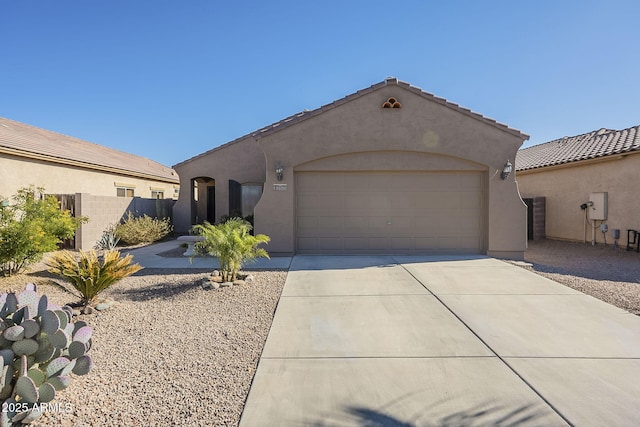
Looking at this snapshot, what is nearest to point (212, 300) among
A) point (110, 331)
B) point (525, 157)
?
point (110, 331)

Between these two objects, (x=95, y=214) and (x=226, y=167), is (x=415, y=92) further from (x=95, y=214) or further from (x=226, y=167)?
(x=95, y=214)

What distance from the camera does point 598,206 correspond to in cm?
1263

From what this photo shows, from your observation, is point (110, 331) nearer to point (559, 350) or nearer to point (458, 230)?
point (559, 350)

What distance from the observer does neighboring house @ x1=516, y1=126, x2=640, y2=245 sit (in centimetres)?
1170

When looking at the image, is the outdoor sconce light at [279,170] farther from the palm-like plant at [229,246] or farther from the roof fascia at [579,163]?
the roof fascia at [579,163]

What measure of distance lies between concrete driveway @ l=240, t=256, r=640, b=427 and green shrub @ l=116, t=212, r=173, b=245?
9362 millimetres

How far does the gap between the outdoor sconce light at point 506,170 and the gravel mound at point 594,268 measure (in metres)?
2.73

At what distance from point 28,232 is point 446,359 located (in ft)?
27.7

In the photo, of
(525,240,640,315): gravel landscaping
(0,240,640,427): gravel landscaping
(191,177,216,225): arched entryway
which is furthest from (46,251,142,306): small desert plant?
(191,177,216,225): arched entryway

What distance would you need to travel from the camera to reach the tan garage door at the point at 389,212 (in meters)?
10.5

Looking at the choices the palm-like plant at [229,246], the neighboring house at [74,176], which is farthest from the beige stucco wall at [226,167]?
the palm-like plant at [229,246]

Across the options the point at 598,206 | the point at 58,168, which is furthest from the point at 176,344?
the point at 598,206

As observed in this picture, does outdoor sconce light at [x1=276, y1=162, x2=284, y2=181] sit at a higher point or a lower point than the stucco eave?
lower

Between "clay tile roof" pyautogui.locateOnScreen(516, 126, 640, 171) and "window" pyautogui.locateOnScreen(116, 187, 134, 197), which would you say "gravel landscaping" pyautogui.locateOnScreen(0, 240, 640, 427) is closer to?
"clay tile roof" pyautogui.locateOnScreen(516, 126, 640, 171)
